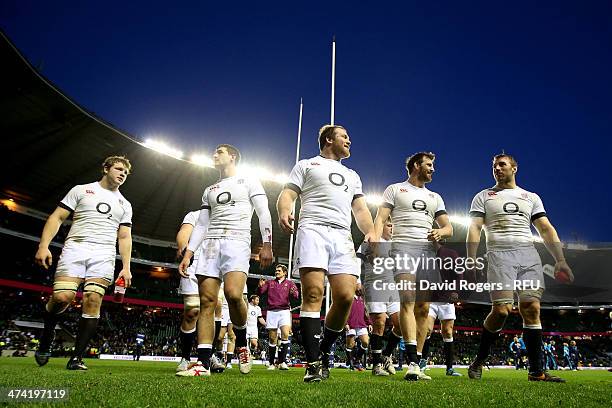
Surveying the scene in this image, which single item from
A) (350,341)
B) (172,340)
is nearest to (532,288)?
(350,341)

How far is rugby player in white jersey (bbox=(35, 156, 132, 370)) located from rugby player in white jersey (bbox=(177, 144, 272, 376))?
1.42 m

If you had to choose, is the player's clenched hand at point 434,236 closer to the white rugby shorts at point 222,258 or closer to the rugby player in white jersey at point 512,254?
the rugby player in white jersey at point 512,254

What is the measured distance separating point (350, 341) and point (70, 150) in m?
22.2

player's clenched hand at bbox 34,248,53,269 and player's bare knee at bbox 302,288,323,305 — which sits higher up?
player's clenched hand at bbox 34,248,53,269

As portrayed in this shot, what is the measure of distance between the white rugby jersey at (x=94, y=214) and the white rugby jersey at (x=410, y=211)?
3.89 meters

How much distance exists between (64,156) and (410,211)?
26346 mm

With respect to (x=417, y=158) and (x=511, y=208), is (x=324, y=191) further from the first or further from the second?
(x=511, y=208)

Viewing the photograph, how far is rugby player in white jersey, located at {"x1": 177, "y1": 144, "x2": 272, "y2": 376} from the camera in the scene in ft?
16.3

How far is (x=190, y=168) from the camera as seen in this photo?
30.5 metres

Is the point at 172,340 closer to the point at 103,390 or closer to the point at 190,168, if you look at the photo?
the point at 190,168

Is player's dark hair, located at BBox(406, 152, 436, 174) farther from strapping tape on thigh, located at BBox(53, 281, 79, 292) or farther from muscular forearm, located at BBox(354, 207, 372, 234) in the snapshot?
strapping tape on thigh, located at BBox(53, 281, 79, 292)

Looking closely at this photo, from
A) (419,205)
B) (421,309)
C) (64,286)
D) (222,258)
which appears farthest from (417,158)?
(64,286)

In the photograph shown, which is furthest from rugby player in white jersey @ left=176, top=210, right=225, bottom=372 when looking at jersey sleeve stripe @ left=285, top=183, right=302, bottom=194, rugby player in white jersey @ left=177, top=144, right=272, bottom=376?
jersey sleeve stripe @ left=285, top=183, right=302, bottom=194

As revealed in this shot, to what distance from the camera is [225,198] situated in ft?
17.9
